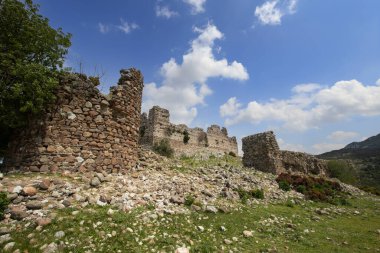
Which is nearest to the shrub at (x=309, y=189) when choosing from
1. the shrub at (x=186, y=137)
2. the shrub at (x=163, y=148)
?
the shrub at (x=163, y=148)

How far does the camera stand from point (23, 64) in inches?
312

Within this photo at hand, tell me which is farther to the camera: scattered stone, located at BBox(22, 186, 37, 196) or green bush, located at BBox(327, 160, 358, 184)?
green bush, located at BBox(327, 160, 358, 184)

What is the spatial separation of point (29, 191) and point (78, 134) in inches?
109

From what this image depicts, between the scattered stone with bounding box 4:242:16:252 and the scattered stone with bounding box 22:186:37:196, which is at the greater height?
the scattered stone with bounding box 22:186:37:196

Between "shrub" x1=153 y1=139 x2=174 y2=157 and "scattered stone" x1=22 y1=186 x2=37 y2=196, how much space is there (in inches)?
891

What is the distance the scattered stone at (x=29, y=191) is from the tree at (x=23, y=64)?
9.44 feet

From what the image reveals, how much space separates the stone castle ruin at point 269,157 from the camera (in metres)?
18.7

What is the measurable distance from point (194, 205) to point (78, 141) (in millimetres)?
4610

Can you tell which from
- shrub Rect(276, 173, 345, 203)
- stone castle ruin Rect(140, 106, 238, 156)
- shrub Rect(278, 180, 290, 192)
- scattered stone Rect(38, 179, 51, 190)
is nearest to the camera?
scattered stone Rect(38, 179, 51, 190)

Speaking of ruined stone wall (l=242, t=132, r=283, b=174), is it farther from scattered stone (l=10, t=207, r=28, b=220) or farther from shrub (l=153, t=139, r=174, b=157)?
scattered stone (l=10, t=207, r=28, b=220)

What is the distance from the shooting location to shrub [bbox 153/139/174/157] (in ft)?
94.4

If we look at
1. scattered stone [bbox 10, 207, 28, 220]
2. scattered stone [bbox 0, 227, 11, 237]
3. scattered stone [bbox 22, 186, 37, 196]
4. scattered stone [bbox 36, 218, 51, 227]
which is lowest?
scattered stone [bbox 0, 227, 11, 237]

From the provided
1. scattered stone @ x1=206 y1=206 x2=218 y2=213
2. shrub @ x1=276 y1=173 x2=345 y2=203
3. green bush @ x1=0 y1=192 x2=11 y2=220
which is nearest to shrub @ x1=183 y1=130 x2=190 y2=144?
shrub @ x1=276 y1=173 x2=345 y2=203

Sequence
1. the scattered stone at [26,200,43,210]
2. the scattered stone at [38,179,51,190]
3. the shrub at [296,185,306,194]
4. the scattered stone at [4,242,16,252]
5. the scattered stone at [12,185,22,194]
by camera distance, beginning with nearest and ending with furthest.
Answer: the scattered stone at [4,242,16,252] < the scattered stone at [26,200,43,210] < the scattered stone at [12,185,22,194] < the scattered stone at [38,179,51,190] < the shrub at [296,185,306,194]
